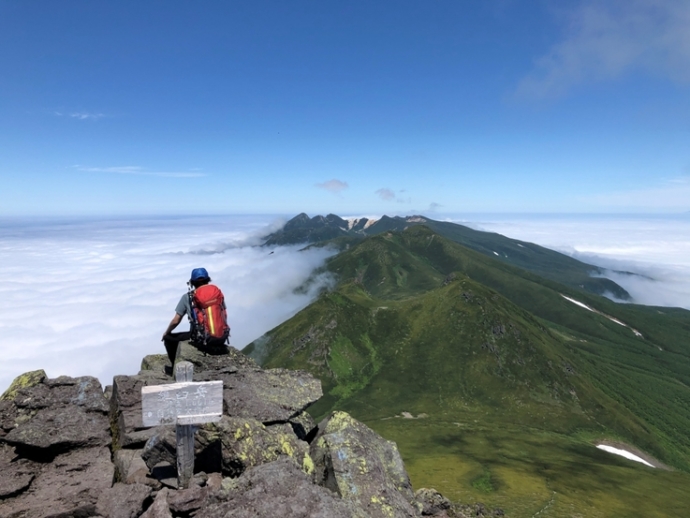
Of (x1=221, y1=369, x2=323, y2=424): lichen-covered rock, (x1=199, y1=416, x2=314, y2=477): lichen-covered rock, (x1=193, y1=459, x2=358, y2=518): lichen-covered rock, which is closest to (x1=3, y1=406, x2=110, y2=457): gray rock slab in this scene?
(x1=221, y1=369, x2=323, y2=424): lichen-covered rock

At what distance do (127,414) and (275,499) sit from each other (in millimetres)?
9260

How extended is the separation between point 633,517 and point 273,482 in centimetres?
10722

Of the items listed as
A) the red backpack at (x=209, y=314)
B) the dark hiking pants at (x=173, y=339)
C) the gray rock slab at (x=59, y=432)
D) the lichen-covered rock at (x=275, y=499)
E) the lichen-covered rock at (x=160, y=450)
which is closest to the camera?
the lichen-covered rock at (x=275, y=499)

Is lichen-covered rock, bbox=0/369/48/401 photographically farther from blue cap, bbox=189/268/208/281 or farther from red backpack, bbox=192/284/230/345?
blue cap, bbox=189/268/208/281

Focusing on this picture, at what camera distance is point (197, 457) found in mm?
13094

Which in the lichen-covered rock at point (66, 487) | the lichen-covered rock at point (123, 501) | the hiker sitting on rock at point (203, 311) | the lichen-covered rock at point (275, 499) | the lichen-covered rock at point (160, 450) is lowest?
the lichen-covered rock at point (66, 487)

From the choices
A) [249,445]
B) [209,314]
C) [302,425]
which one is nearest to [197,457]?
[249,445]

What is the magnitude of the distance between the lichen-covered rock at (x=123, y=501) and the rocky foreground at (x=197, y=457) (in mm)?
35

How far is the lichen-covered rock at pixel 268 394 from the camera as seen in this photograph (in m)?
17.1

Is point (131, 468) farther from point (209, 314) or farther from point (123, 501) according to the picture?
point (209, 314)

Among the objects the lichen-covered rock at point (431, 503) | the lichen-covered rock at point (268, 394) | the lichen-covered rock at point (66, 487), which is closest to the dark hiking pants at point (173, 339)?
the lichen-covered rock at point (268, 394)

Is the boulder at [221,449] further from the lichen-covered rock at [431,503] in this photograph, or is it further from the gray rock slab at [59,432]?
the lichen-covered rock at [431,503]

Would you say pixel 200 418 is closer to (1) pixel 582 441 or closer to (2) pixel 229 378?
(2) pixel 229 378

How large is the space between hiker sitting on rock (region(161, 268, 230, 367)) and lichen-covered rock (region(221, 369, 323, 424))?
98.6 inches
